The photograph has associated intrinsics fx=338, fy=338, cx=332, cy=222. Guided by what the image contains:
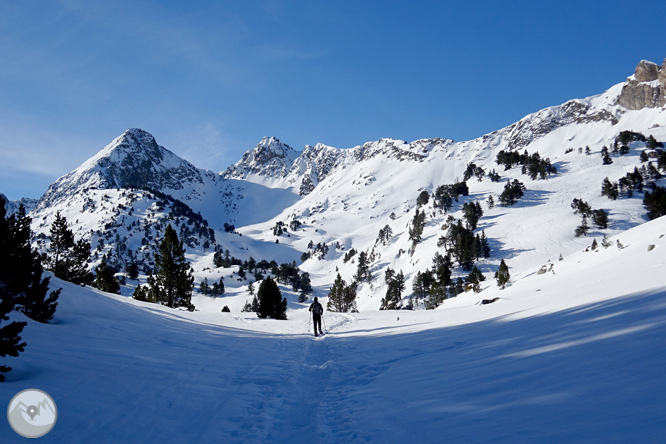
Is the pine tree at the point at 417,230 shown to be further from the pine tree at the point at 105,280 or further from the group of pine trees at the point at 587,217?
the pine tree at the point at 105,280

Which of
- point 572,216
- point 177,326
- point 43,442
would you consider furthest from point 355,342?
point 572,216

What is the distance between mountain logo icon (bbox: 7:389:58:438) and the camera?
4.61 meters

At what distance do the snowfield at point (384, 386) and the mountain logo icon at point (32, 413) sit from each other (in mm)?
137

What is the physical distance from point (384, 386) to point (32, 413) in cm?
612

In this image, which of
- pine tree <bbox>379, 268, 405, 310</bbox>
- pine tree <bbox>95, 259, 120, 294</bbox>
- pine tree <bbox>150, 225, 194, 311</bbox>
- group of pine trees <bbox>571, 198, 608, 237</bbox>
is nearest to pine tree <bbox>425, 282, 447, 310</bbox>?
pine tree <bbox>379, 268, 405, 310</bbox>

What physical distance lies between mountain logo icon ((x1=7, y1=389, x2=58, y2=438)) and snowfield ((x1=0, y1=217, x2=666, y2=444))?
0.45ft

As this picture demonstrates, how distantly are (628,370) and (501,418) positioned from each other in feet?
5.97

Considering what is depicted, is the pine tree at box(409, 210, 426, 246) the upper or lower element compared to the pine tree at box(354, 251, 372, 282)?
upper

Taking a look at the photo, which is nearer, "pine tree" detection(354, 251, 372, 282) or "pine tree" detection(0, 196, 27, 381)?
"pine tree" detection(0, 196, 27, 381)

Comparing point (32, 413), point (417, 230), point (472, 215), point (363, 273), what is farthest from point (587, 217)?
point (32, 413)

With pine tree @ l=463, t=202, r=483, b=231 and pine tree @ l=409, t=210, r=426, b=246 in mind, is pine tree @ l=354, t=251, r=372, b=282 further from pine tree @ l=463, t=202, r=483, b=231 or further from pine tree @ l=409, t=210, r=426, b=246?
pine tree @ l=463, t=202, r=483, b=231

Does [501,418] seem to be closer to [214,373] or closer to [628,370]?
[628,370]

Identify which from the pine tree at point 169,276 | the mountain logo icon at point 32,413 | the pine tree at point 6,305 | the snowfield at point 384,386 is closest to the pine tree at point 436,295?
the pine tree at point 169,276

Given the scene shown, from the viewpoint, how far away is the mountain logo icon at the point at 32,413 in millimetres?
4613
